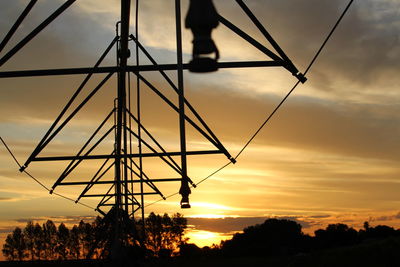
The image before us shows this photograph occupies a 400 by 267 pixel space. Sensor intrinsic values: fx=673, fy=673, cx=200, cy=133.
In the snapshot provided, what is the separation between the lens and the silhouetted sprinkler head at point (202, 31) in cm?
546

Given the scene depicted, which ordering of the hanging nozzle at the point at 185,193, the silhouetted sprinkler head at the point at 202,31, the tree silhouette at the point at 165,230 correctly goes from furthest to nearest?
the tree silhouette at the point at 165,230
the hanging nozzle at the point at 185,193
the silhouetted sprinkler head at the point at 202,31

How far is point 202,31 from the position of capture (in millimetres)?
5711

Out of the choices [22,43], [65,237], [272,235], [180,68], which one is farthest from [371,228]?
[65,237]

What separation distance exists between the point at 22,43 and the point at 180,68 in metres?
6.95

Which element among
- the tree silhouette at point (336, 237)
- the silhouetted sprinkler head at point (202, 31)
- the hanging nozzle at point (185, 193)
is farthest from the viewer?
the tree silhouette at point (336, 237)

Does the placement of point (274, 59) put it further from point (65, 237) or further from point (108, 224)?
point (65, 237)

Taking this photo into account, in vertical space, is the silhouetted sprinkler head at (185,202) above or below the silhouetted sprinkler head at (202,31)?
below

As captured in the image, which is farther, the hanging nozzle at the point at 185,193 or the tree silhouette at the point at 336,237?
the tree silhouette at the point at 336,237

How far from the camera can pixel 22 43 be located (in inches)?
508

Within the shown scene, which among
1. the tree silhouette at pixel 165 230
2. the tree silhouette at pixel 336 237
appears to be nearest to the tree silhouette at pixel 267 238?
the tree silhouette at pixel 336 237

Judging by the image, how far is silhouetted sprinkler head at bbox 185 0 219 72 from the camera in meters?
5.46

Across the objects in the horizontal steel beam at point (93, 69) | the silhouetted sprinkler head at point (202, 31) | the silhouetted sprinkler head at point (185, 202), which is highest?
the horizontal steel beam at point (93, 69)

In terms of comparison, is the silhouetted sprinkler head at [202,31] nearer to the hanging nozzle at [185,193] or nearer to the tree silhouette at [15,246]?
the hanging nozzle at [185,193]

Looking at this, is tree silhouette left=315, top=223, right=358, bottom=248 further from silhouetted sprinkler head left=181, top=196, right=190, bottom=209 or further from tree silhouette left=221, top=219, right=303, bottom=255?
silhouetted sprinkler head left=181, top=196, right=190, bottom=209
